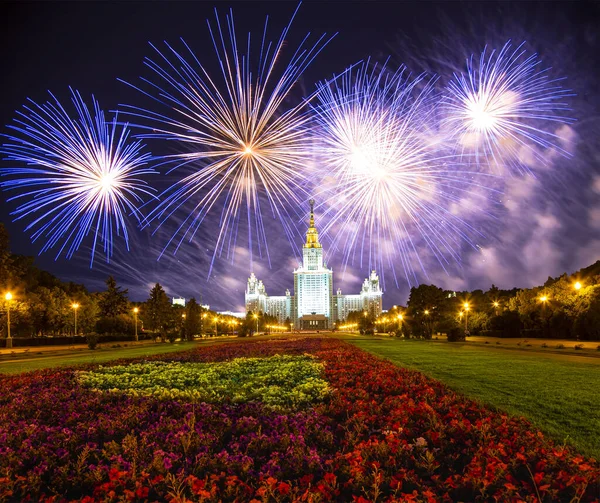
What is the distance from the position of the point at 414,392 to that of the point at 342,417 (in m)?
2.86

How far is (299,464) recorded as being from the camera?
5.77m

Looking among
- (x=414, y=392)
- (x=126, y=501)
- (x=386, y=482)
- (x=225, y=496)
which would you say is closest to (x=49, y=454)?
(x=126, y=501)

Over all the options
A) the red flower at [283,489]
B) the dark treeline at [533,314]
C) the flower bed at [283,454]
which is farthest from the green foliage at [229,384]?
the dark treeline at [533,314]

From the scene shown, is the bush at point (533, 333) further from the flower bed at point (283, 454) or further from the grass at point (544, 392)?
the flower bed at point (283, 454)

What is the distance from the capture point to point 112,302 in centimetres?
7575

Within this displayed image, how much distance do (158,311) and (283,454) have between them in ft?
235

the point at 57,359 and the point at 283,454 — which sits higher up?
the point at 57,359

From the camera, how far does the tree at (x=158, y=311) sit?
73375mm

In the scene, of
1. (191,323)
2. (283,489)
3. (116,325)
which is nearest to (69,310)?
(116,325)

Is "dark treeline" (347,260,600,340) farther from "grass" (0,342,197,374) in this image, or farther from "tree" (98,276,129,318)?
"tree" (98,276,129,318)

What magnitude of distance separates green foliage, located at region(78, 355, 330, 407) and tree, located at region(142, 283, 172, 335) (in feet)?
189

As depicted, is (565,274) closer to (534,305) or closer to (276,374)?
(534,305)

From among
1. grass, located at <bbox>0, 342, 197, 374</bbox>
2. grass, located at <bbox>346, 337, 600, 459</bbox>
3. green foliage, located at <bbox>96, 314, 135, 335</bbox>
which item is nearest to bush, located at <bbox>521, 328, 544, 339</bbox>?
grass, located at <bbox>346, 337, 600, 459</bbox>

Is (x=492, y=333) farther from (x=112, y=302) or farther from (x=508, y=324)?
(x=112, y=302)
